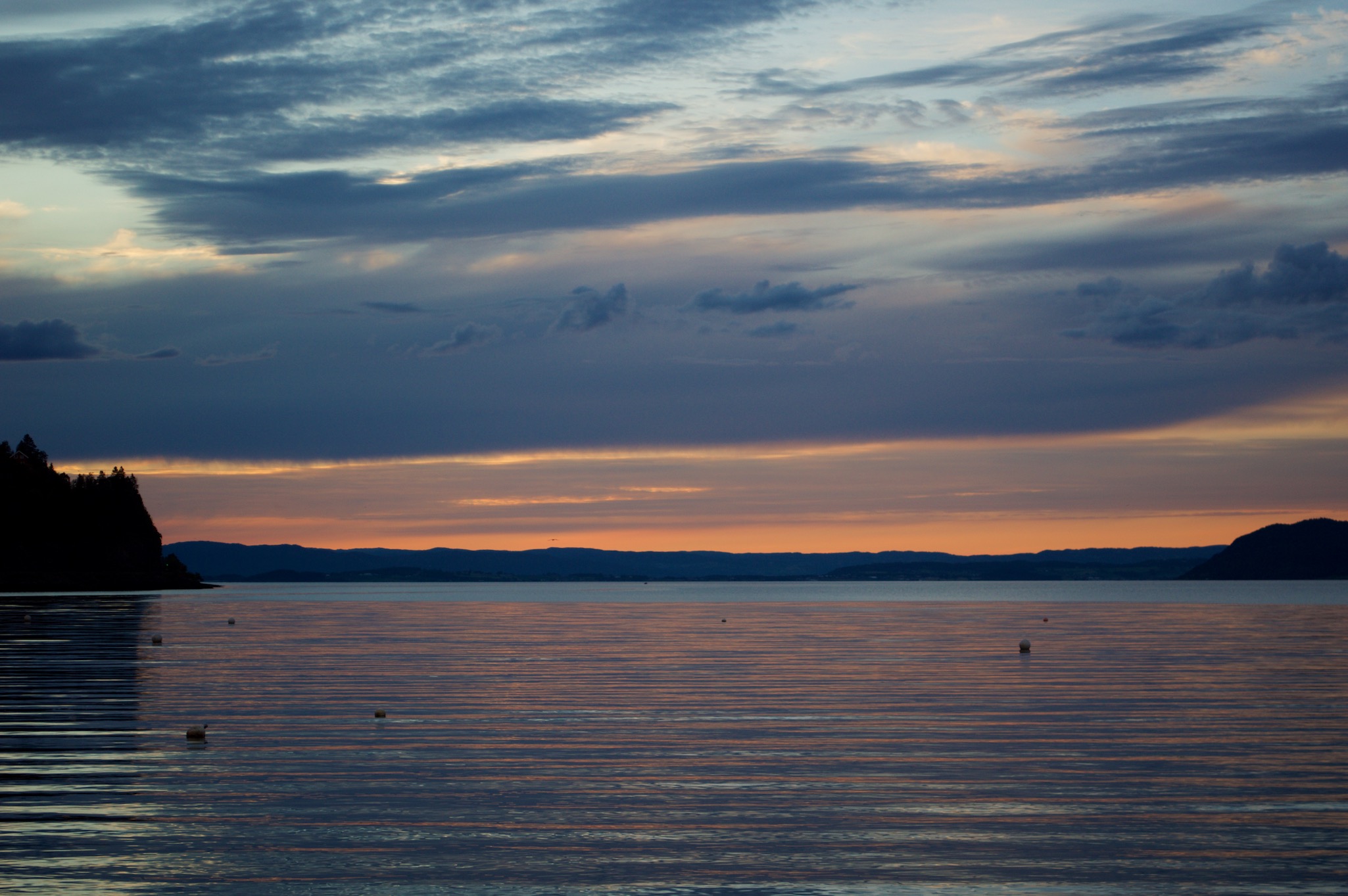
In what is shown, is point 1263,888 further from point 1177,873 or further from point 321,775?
point 321,775

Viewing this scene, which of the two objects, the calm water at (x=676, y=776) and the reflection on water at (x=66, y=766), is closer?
the calm water at (x=676, y=776)

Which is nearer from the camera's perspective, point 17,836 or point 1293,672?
point 17,836

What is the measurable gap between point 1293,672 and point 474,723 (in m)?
32.2

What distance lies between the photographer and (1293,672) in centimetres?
4762

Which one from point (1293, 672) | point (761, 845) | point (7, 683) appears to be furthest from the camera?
point (1293, 672)

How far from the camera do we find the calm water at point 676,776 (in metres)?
17.1

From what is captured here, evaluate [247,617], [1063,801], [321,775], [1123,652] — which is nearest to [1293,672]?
[1123,652]

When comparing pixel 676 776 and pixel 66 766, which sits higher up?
pixel 66 766

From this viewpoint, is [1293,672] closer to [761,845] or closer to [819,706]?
[819,706]

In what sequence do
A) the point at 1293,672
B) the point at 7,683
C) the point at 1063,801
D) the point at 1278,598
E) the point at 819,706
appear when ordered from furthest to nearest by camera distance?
1. the point at 1278,598
2. the point at 1293,672
3. the point at 7,683
4. the point at 819,706
5. the point at 1063,801

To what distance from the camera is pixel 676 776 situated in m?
24.3

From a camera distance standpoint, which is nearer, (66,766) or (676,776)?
(676,776)

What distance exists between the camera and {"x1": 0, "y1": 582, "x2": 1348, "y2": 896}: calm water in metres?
17.1

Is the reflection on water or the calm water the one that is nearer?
the calm water
